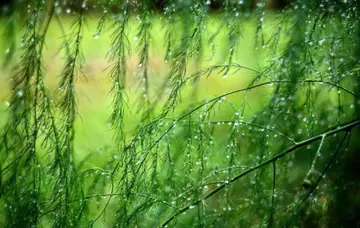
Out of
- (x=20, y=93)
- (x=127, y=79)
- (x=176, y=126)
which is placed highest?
(x=127, y=79)

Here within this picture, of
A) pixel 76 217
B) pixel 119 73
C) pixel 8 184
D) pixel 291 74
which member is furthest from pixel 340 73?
pixel 8 184

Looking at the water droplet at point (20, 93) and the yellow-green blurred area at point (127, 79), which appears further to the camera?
the yellow-green blurred area at point (127, 79)

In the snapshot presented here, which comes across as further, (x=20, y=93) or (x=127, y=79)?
(x=127, y=79)

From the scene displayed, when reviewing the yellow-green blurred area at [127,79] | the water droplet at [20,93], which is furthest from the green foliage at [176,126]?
the yellow-green blurred area at [127,79]

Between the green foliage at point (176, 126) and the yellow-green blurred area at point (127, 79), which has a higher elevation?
the yellow-green blurred area at point (127, 79)

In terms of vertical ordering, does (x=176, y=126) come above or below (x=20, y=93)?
below

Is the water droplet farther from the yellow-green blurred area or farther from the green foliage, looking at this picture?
the yellow-green blurred area

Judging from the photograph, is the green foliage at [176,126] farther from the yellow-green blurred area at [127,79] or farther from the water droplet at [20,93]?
the yellow-green blurred area at [127,79]

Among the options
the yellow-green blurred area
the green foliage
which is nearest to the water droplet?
the green foliage
